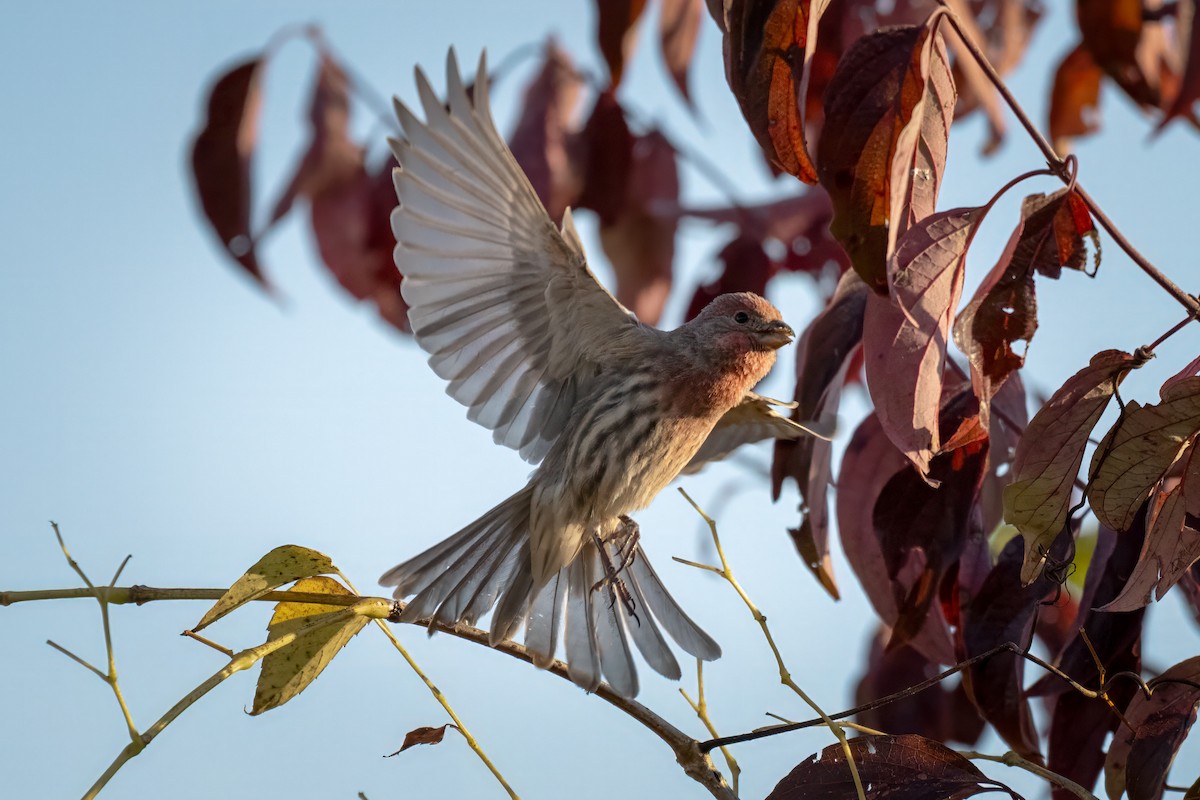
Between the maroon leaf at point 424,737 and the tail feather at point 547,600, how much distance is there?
83 cm

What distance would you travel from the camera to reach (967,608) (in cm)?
252

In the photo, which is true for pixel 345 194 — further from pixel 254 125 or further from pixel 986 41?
pixel 986 41

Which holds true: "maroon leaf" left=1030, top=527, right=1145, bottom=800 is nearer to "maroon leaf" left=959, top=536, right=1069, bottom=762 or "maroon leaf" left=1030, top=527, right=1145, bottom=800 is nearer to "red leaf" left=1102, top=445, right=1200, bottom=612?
"maroon leaf" left=959, top=536, right=1069, bottom=762

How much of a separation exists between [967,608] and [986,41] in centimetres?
263

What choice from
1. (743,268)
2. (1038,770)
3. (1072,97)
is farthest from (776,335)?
(1038,770)

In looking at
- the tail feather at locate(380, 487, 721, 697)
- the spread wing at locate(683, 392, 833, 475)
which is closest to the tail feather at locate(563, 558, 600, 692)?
the tail feather at locate(380, 487, 721, 697)

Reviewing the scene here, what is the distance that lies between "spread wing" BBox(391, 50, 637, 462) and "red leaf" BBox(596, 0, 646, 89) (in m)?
0.39

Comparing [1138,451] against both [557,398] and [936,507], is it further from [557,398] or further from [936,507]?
[557,398]

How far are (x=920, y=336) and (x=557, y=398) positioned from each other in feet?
5.65

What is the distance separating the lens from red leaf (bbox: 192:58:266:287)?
3.63 meters

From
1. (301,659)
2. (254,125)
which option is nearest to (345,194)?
(254,125)

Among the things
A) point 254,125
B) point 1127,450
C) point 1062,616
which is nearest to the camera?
point 1127,450

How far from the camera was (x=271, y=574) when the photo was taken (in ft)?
7.17

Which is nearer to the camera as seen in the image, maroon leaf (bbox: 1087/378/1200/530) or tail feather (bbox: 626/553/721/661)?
maroon leaf (bbox: 1087/378/1200/530)
